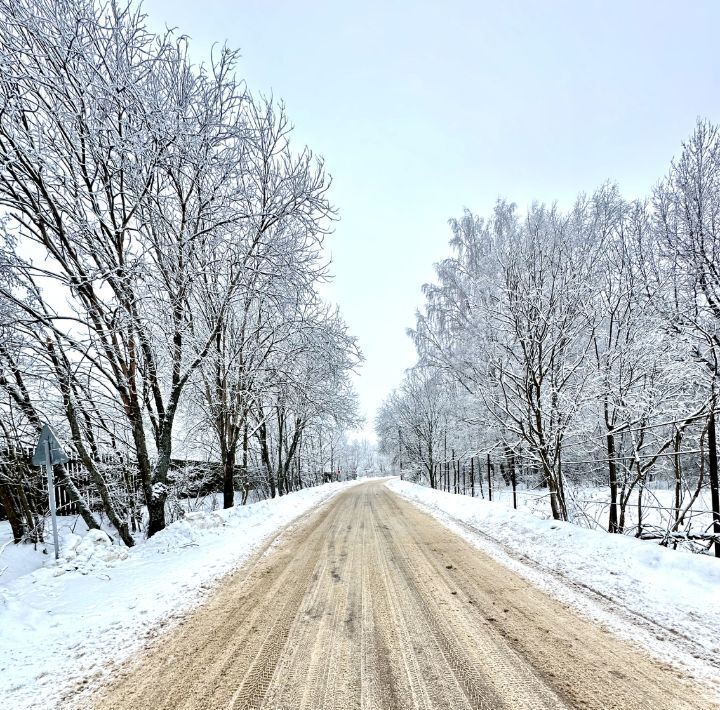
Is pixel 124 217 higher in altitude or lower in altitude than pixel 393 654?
higher

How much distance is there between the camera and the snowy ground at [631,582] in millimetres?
2949

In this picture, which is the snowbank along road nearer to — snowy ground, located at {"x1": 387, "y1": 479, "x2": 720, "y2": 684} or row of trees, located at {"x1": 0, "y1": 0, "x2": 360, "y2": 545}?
snowy ground, located at {"x1": 387, "y1": 479, "x2": 720, "y2": 684}

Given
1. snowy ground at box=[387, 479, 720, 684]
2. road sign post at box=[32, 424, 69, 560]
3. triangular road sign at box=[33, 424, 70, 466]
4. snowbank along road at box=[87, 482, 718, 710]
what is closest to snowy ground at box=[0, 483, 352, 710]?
snowbank along road at box=[87, 482, 718, 710]

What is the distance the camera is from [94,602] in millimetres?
4273

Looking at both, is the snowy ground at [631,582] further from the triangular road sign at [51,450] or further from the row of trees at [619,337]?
the triangular road sign at [51,450]

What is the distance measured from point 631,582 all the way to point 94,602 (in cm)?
595

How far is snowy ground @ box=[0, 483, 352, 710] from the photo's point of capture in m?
2.82

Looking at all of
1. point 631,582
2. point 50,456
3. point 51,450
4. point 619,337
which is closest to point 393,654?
point 631,582

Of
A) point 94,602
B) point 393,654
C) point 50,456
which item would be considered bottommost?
point 94,602

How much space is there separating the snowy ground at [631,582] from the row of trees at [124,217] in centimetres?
648

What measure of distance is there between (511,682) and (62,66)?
30.2ft

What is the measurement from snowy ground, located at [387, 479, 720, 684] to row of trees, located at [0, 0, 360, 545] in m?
6.48

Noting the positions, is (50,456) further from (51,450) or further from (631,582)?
(631,582)

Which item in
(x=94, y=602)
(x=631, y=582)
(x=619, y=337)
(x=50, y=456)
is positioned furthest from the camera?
(x=619, y=337)
